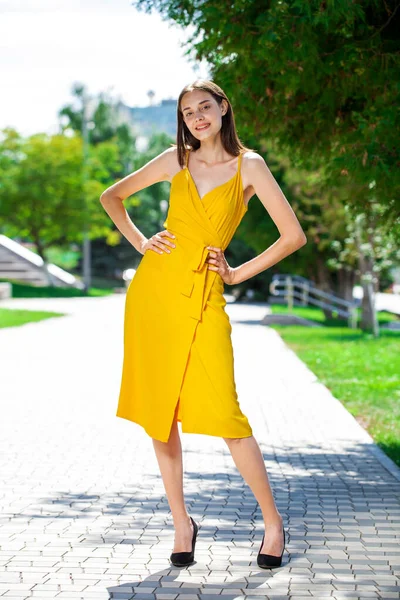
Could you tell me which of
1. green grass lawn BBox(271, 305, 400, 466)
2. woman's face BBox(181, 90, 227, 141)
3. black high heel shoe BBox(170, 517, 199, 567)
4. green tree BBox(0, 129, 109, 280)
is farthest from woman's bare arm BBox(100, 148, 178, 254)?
green tree BBox(0, 129, 109, 280)

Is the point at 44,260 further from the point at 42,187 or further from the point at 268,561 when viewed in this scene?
the point at 268,561

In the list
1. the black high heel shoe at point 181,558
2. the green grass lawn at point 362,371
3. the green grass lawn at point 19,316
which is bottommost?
the green grass lawn at point 19,316

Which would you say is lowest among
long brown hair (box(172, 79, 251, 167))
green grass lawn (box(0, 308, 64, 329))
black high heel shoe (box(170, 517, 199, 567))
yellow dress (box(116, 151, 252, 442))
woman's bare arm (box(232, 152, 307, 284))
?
green grass lawn (box(0, 308, 64, 329))

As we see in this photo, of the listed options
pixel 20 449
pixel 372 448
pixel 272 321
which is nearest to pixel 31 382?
pixel 20 449

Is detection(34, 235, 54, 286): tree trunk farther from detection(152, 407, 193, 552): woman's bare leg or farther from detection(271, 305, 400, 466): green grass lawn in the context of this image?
detection(152, 407, 193, 552): woman's bare leg

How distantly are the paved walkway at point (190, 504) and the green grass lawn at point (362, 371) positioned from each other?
23 centimetres

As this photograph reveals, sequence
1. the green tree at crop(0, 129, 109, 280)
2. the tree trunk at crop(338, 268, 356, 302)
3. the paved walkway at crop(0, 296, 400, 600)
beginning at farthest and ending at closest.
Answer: the green tree at crop(0, 129, 109, 280)
the tree trunk at crop(338, 268, 356, 302)
the paved walkway at crop(0, 296, 400, 600)

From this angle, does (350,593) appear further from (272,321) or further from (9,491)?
(272,321)

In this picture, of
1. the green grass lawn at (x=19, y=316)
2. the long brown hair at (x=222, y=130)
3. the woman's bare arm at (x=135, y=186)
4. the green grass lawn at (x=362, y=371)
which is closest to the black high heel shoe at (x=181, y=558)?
the woman's bare arm at (x=135, y=186)

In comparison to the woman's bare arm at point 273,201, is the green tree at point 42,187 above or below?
above

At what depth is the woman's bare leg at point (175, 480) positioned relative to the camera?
479 centimetres

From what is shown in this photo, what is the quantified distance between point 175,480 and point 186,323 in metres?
0.71

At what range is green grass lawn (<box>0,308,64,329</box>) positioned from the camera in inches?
960

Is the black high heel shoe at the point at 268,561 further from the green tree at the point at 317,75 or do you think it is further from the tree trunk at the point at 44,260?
the tree trunk at the point at 44,260
